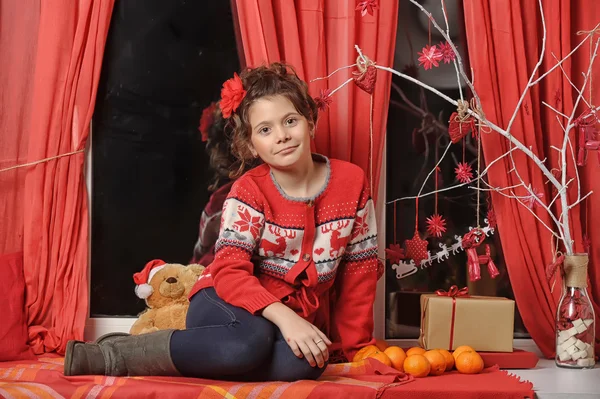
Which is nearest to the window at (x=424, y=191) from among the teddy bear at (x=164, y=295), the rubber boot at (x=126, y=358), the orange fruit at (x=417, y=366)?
the orange fruit at (x=417, y=366)

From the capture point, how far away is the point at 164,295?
93.6 inches

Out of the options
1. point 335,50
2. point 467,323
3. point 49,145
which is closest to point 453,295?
point 467,323

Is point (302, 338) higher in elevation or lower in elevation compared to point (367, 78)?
lower

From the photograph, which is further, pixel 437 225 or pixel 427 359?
pixel 437 225

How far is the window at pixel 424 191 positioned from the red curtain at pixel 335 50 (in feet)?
0.45

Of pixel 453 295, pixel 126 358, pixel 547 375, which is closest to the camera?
pixel 126 358

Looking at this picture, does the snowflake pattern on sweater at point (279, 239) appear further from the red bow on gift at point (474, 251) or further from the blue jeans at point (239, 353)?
the red bow on gift at point (474, 251)

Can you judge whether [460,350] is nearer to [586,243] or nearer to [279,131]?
[586,243]

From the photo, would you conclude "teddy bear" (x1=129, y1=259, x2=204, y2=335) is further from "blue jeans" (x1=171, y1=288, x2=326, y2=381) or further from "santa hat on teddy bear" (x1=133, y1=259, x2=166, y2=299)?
"blue jeans" (x1=171, y1=288, x2=326, y2=381)

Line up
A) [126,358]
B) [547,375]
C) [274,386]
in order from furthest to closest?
[547,375]
[126,358]
[274,386]

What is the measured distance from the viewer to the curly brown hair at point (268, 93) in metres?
2.13

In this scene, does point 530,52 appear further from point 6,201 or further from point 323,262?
point 6,201

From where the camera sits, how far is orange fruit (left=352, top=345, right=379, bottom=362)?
85.0 inches

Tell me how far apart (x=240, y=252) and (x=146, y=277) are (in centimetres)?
47
